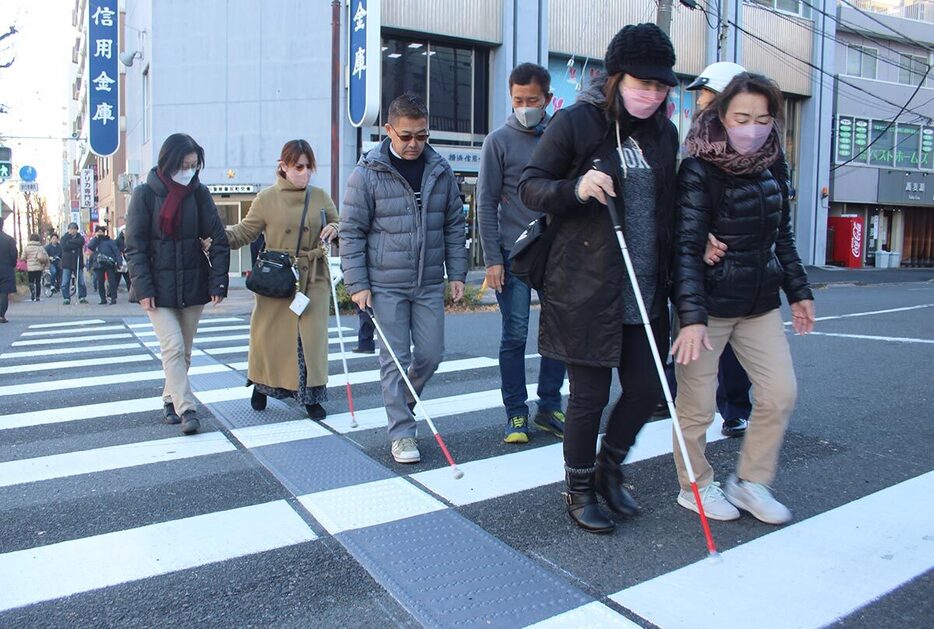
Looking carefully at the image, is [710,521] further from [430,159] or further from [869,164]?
[869,164]

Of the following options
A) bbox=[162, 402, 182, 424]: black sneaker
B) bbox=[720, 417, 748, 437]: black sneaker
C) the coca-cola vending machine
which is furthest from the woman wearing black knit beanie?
the coca-cola vending machine

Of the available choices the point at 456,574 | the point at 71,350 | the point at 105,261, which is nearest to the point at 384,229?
the point at 456,574

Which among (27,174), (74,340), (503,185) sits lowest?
(74,340)

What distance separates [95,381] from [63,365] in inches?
57.7

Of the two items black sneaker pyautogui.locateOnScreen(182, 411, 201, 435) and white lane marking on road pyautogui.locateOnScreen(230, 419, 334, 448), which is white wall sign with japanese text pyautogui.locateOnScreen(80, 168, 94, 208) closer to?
black sneaker pyautogui.locateOnScreen(182, 411, 201, 435)

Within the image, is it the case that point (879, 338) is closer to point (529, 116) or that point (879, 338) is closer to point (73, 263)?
point (529, 116)

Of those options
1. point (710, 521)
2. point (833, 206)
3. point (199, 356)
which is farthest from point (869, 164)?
point (710, 521)

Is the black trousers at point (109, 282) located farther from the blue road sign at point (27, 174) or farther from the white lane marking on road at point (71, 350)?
the blue road sign at point (27, 174)

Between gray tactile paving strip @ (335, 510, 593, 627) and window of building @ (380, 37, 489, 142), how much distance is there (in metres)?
20.8

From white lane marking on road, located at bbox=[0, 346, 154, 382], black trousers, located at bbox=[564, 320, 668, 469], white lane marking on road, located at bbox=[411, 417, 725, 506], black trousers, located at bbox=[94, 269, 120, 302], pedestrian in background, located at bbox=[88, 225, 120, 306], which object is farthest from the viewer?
black trousers, located at bbox=[94, 269, 120, 302]

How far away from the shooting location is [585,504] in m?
3.33

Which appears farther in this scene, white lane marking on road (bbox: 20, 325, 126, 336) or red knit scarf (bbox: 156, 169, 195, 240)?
white lane marking on road (bbox: 20, 325, 126, 336)

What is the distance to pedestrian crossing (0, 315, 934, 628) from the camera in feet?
8.93

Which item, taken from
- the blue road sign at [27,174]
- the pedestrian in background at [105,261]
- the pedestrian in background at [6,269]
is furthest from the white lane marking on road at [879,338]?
the blue road sign at [27,174]
